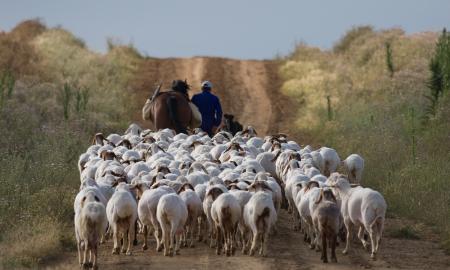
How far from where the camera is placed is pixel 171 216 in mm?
14773

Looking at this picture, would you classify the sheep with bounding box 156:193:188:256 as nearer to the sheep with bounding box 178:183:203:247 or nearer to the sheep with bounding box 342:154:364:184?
the sheep with bounding box 178:183:203:247

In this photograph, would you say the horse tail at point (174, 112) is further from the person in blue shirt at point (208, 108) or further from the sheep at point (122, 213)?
the sheep at point (122, 213)

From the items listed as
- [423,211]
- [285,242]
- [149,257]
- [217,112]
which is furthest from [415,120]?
[149,257]

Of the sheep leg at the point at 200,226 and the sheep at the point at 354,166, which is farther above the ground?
the sheep at the point at 354,166

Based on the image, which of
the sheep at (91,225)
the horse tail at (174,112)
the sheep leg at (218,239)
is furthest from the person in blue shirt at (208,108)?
the sheep at (91,225)

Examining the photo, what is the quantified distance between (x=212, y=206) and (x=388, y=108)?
16.2m

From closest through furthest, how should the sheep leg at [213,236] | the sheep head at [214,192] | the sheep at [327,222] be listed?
the sheep at [327,222] → the sheep head at [214,192] → the sheep leg at [213,236]

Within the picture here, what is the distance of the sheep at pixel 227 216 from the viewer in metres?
15.0

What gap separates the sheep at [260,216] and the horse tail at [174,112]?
432 inches

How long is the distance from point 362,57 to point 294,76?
3.05m

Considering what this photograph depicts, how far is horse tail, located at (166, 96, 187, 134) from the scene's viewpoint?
25875 millimetres

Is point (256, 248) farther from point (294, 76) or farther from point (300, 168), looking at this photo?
point (294, 76)

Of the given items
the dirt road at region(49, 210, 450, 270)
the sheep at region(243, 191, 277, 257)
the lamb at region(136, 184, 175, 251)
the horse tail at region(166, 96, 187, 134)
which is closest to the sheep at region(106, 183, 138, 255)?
the lamb at region(136, 184, 175, 251)

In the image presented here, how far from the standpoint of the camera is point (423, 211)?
62.2 ft
